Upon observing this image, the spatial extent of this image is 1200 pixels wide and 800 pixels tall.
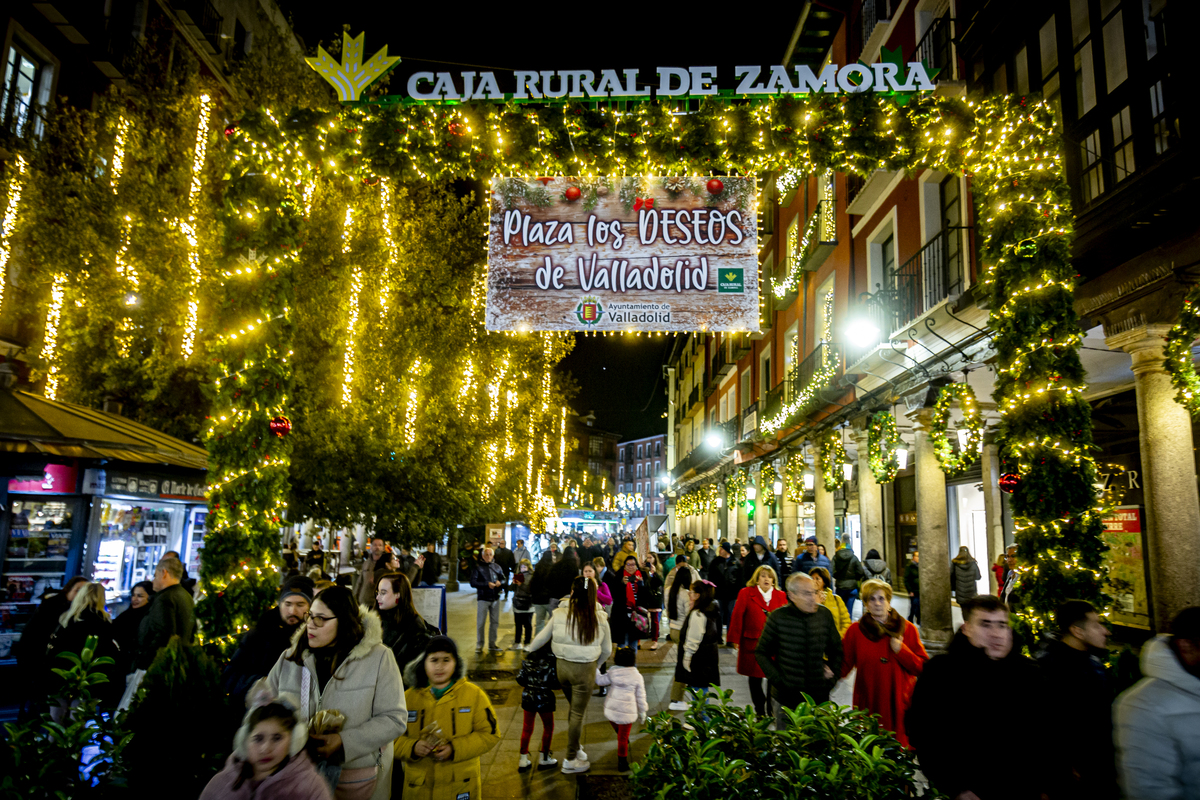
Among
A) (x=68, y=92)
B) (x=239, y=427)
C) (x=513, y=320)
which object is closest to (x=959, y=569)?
(x=513, y=320)

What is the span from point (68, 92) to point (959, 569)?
21.2 meters

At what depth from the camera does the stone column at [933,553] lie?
38.0 ft

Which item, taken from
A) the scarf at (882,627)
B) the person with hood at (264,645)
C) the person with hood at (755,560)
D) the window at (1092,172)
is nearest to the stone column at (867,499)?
the person with hood at (755,560)

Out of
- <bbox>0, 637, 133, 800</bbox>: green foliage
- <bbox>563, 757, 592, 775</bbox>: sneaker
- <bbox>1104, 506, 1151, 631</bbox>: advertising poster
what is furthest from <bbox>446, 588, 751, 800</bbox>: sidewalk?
<bbox>1104, 506, 1151, 631</bbox>: advertising poster

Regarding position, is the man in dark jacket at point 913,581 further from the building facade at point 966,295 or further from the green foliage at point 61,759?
the green foliage at point 61,759

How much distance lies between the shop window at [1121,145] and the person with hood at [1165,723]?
22.2 feet

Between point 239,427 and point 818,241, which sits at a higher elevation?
point 818,241

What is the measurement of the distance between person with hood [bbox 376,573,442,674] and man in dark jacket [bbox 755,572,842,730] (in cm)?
268

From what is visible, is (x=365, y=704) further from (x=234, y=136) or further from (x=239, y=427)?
(x=234, y=136)

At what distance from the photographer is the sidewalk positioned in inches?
222

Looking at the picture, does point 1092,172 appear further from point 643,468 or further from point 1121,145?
point 643,468

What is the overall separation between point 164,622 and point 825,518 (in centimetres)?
1600

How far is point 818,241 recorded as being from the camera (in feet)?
61.1

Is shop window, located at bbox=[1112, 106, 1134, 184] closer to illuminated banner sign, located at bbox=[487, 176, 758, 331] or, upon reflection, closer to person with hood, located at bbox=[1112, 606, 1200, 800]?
illuminated banner sign, located at bbox=[487, 176, 758, 331]
